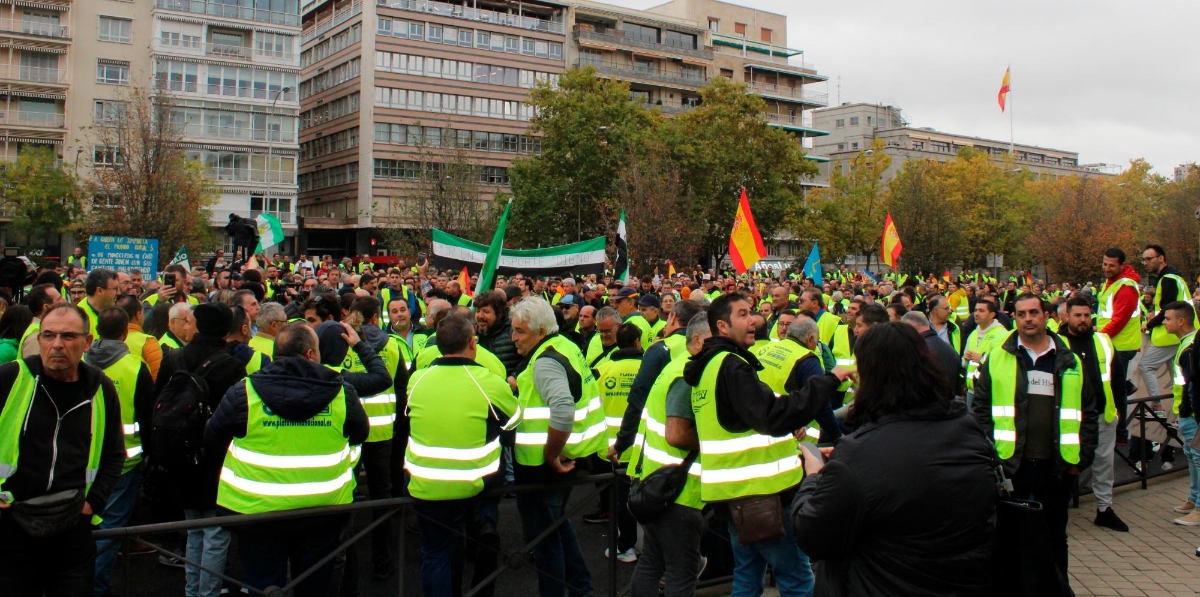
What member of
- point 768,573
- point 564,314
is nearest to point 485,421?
point 768,573

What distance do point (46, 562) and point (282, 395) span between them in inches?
48.9

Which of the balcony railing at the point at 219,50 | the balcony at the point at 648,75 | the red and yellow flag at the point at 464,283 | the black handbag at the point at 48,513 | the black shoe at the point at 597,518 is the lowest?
the black shoe at the point at 597,518

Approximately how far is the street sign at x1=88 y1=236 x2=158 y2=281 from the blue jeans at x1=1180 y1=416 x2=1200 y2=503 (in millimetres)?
17328

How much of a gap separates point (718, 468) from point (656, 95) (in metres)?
73.1

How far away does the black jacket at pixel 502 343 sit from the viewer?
7.32 metres

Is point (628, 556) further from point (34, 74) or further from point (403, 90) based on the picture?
point (403, 90)

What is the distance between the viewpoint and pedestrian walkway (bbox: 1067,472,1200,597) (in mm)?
6500

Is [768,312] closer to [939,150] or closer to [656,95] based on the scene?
[656,95]

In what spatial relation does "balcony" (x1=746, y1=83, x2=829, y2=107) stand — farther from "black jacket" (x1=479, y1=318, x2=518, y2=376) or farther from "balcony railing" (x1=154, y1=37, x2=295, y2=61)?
"black jacket" (x1=479, y1=318, x2=518, y2=376)

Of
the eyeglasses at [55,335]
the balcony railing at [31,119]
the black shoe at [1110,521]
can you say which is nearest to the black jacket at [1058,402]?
the black shoe at [1110,521]

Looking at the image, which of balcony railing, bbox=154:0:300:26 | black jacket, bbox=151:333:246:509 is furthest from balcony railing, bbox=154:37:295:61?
black jacket, bbox=151:333:246:509

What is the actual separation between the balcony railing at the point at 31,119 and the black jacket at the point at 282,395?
190 feet

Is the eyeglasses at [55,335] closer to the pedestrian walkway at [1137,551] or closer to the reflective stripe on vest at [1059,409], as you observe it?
the reflective stripe on vest at [1059,409]

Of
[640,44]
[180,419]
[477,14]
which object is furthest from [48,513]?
[640,44]
